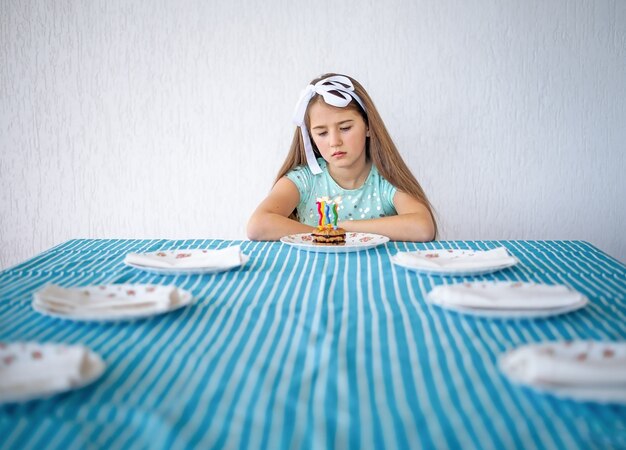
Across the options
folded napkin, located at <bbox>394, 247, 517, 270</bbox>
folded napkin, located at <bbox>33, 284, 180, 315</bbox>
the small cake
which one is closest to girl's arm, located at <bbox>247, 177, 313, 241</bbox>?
the small cake

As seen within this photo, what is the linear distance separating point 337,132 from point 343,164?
11cm

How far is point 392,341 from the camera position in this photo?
0.64m

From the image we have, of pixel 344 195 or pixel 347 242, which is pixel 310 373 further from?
pixel 344 195

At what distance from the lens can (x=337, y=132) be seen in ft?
5.81

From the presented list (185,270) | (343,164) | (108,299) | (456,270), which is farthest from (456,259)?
(343,164)

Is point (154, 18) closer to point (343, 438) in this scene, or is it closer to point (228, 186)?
point (228, 186)

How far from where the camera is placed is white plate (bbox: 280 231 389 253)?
1148mm

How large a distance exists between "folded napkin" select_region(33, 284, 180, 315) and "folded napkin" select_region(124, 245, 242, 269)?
0.18m

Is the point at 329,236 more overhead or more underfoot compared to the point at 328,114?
more underfoot

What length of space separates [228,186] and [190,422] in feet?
6.05

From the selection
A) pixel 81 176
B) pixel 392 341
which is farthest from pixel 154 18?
pixel 392 341

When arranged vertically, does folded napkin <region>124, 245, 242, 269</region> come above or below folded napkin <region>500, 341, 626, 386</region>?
below

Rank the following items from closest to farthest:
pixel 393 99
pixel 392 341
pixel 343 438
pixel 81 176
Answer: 1. pixel 343 438
2. pixel 392 341
3. pixel 393 99
4. pixel 81 176

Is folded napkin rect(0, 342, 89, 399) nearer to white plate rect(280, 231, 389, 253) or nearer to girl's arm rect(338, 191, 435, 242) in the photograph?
white plate rect(280, 231, 389, 253)
